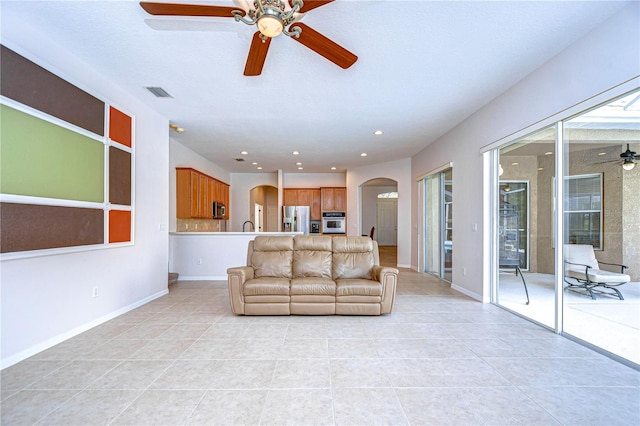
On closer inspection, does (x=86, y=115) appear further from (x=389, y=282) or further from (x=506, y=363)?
(x=506, y=363)

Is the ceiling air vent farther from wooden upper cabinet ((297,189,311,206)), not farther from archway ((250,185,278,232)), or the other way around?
archway ((250,185,278,232))

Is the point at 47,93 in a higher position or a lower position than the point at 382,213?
higher

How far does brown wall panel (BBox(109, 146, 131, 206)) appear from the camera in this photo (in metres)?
3.19

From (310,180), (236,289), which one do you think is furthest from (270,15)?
(310,180)

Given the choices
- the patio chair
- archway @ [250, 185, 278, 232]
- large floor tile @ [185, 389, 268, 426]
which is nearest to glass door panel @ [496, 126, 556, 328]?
the patio chair

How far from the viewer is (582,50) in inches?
94.7

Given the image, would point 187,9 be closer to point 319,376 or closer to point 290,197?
point 319,376

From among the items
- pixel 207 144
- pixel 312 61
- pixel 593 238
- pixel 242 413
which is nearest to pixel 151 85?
pixel 312 61

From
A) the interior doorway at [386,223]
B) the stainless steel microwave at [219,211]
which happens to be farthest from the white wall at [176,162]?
the interior doorway at [386,223]

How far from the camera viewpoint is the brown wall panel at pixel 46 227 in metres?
2.13

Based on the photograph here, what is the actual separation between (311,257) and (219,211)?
419cm

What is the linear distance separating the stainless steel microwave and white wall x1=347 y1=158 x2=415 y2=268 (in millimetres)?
3673

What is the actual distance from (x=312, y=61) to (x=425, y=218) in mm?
4616

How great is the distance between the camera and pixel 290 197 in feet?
28.4
